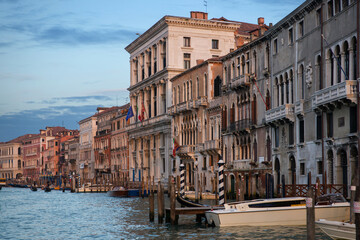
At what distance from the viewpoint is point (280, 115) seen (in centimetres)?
2977

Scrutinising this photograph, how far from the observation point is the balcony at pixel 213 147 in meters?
40.0

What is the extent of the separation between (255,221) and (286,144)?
34.5 ft

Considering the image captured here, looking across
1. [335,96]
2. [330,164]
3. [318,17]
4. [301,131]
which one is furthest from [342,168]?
[318,17]

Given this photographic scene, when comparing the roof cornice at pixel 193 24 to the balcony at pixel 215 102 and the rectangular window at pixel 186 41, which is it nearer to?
the rectangular window at pixel 186 41

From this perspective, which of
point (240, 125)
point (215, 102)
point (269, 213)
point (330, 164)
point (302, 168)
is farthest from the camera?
point (215, 102)

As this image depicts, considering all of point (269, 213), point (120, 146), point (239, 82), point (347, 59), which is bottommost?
point (269, 213)

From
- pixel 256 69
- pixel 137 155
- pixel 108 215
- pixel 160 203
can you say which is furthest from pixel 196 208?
pixel 137 155

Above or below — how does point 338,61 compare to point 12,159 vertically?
above

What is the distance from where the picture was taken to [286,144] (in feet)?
98.7

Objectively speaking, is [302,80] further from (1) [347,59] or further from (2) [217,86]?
(2) [217,86]

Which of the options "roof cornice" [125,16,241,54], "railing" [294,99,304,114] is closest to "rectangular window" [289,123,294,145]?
"railing" [294,99,304,114]

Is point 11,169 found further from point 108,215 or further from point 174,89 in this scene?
point 108,215

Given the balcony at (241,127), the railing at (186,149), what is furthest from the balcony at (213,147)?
the railing at (186,149)

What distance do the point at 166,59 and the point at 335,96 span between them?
107ft
